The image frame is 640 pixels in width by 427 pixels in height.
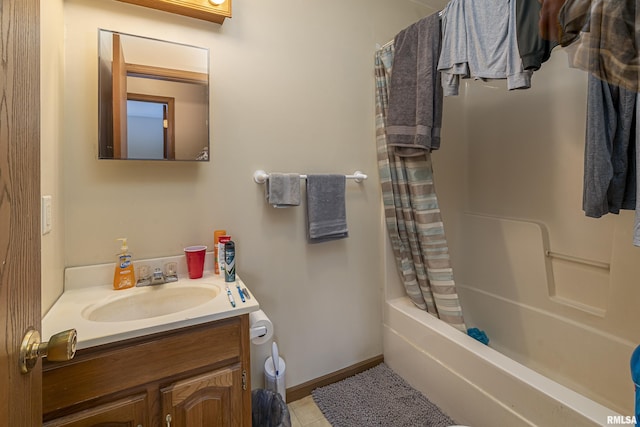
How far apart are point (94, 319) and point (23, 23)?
3.09 feet

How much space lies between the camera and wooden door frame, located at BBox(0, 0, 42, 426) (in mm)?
444

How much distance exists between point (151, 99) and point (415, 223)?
4.79ft

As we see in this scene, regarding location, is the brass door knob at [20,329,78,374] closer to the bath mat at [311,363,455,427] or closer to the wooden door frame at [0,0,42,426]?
the wooden door frame at [0,0,42,426]

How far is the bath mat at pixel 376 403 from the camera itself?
4.97ft

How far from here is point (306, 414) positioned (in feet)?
5.29

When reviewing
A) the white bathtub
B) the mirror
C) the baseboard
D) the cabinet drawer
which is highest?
the mirror

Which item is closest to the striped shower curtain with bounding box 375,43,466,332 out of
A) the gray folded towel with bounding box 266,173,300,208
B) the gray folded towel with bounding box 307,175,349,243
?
the gray folded towel with bounding box 307,175,349,243

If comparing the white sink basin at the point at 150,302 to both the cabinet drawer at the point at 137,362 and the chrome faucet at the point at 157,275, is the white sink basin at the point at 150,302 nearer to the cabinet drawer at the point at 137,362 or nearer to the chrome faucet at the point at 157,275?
the chrome faucet at the point at 157,275

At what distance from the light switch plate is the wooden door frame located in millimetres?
544

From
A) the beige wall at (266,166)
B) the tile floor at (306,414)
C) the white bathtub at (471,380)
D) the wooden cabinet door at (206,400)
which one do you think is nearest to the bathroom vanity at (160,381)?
the wooden cabinet door at (206,400)

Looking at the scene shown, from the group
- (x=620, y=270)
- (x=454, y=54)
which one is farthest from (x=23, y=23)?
(x=620, y=270)

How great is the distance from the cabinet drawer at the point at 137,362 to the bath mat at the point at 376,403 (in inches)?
32.3

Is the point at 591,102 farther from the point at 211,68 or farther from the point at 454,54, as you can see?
the point at 211,68

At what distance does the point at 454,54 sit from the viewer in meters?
1.34
